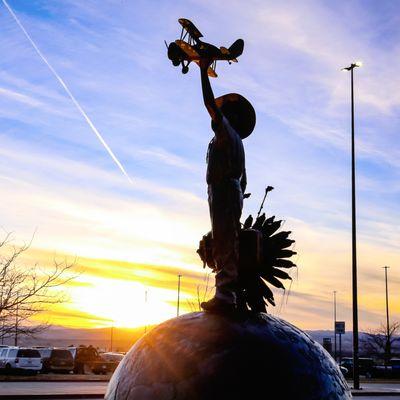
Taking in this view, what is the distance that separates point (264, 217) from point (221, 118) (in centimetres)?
85

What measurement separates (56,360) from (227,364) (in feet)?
107

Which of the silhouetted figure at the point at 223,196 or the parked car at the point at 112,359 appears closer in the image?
the silhouetted figure at the point at 223,196

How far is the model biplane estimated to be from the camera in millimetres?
4609

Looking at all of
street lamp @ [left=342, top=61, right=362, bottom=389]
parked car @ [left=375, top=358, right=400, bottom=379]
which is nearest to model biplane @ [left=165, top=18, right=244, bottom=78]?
street lamp @ [left=342, top=61, right=362, bottom=389]

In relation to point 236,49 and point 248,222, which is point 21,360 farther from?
point 236,49

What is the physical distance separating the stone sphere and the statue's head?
1592 millimetres

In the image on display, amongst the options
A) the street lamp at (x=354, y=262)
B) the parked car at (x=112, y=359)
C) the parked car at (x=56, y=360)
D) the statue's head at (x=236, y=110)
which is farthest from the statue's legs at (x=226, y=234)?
the parked car at (x=112, y=359)

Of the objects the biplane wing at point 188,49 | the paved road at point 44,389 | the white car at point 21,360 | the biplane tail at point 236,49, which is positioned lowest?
the paved road at point 44,389

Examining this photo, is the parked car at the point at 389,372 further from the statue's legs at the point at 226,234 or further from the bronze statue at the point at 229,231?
the statue's legs at the point at 226,234

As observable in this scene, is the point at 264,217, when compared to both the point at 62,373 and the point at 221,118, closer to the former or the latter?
the point at 221,118

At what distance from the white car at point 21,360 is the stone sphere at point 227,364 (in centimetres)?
2849

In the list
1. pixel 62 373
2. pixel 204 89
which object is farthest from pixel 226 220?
pixel 62 373

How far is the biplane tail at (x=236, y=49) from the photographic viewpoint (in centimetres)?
468

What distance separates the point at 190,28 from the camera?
180 inches
